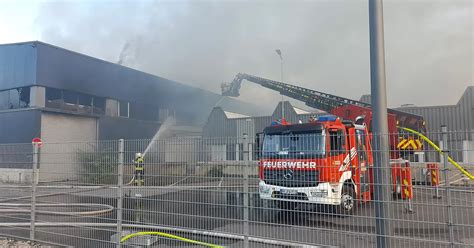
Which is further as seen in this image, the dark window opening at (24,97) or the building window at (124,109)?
the building window at (124,109)

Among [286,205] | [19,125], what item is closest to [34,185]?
[286,205]

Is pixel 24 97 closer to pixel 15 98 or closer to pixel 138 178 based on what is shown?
pixel 15 98

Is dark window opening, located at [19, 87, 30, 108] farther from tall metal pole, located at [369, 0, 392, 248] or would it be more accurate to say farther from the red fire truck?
tall metal pole, located at [369, 0, 392, 248]

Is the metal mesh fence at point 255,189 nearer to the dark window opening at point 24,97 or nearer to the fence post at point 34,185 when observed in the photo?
the fence post at point 34,185

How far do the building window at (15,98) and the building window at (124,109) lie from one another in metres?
7.80

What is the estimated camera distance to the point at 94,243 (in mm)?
6883

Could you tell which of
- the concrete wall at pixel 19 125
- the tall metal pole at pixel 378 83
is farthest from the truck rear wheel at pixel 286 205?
the concrete wall at pixel 19 125

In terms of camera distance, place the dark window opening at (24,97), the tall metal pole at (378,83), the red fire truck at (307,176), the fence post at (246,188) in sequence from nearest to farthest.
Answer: the tall metal pole at (378,83)
the fence post at (246,188)
the red fire truck at (307,176)
the dark window opening at (24,97)

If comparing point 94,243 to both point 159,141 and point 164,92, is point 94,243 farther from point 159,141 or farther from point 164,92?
point 164,92

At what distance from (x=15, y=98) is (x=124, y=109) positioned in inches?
346

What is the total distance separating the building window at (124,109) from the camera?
100ft

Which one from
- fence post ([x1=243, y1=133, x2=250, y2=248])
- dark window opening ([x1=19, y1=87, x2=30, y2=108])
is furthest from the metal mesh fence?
dark window opening ([x1=19, y1=87, x2=30, y2=108])

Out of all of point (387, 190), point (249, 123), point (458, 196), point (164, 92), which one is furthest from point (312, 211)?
point (164, 92)

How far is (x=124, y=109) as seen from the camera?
31062mm
